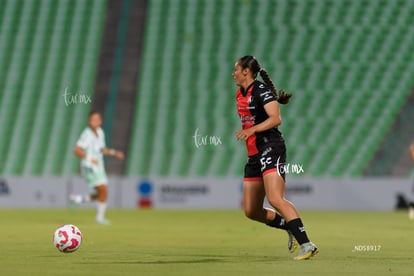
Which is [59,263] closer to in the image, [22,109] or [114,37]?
[22,109]

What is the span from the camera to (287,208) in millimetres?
10203

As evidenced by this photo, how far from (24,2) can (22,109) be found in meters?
5.41

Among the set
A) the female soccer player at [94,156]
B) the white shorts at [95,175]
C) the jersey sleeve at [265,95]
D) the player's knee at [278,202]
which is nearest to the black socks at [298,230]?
the player's knee at [278,202]

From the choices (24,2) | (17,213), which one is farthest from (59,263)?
(24,2)

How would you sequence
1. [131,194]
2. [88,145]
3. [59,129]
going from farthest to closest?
[59,129] → [131,194] → [88,145]

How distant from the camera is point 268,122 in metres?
10.1

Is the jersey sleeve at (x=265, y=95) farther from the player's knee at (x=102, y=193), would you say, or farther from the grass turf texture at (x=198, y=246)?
the player's knee at (x=102, y=193)

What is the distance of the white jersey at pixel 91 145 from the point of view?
61.0ft

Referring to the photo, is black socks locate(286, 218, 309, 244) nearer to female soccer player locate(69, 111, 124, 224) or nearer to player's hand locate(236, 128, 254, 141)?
player's hand locate(236, 128, 254, 141)

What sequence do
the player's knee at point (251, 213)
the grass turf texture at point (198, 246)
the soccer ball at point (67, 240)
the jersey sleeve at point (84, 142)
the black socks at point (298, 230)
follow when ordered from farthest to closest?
1. the jersey sleeve at point (84, 142)
2. the soccer ball at point (67, 240)
3. the player's knee at point (251, 213)
4. the black socks at point (298, 230)
5. the grass turf texture at point (198, 246)

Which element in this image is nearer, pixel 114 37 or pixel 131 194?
pixel 131 194

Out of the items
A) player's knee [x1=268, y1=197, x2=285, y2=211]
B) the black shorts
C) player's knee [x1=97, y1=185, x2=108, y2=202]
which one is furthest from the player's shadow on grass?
player's knee [x1=97, y1=185, x2=108, y2=202]

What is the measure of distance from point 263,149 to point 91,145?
878cm

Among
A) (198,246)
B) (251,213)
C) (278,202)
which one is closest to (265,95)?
(278,202)
